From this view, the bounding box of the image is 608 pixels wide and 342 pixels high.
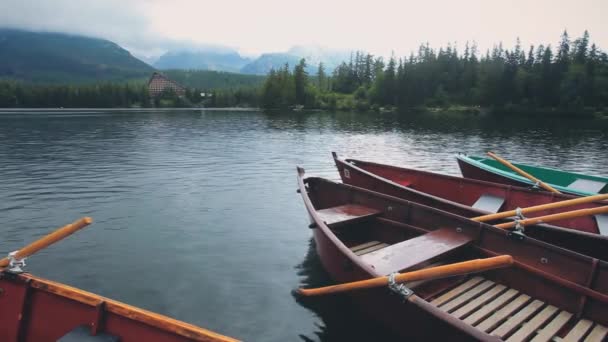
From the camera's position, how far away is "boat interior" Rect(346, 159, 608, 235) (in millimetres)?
9809

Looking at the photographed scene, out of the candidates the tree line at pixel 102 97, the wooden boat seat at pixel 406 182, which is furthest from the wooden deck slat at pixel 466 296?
the tree line at pixel 102 97

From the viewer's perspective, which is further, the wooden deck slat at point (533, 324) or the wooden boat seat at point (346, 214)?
the wooden boat seat at point (346, 214)

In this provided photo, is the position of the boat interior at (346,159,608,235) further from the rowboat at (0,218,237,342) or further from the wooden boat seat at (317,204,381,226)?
the rowboat at (0,218,237,342)

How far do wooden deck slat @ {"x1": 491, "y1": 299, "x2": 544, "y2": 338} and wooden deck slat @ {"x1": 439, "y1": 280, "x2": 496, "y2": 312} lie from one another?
68 centimetres

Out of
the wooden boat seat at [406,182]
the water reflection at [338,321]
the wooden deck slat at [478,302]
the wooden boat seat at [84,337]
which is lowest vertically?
the water reflection at [338,321]

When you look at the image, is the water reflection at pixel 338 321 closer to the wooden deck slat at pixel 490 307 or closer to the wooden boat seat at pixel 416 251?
the wooden boat seat at pixel 416 251

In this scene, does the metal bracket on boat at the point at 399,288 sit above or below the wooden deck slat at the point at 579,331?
above

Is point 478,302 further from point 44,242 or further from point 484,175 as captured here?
point 484,175

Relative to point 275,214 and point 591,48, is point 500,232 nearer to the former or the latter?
point 275,214

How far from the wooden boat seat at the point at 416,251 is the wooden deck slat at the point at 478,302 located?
968mm

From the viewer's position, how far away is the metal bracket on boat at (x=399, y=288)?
532 cm

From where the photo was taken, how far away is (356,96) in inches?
6176

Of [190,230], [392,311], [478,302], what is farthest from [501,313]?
[190,230]

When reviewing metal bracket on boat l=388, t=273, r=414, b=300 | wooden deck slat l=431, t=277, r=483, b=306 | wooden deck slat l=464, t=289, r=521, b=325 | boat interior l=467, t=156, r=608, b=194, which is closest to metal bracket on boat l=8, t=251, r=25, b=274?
metal bracket on boat l=388, t=273, r=414, b=300
